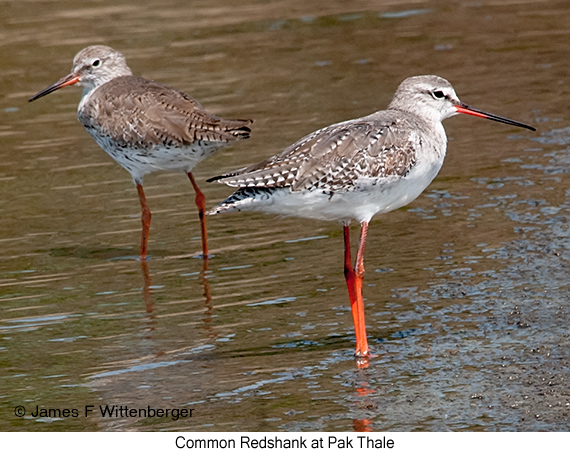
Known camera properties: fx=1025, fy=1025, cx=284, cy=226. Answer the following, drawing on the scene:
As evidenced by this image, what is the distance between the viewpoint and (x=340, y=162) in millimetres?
7352

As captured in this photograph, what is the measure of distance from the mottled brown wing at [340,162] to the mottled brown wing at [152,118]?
7.34 ft

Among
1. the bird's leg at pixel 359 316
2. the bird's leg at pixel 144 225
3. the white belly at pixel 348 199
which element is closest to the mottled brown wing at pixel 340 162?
the white belly at pixel 348 199

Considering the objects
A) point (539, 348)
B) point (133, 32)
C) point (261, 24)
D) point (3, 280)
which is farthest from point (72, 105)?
point (539, 348)

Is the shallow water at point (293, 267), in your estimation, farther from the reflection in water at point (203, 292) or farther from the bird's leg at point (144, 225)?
the bird's leg at point (144, 225)

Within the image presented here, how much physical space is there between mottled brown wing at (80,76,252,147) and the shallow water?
1.13 m

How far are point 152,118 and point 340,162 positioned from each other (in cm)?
330

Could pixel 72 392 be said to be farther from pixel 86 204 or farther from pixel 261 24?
pixel 261 24

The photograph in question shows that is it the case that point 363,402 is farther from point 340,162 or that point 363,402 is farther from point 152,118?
point 152,118

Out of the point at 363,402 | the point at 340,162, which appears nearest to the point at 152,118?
the point at 340,162

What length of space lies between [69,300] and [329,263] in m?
2.36

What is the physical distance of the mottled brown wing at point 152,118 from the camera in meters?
9.81

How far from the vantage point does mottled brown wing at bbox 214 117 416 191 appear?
7.29 m

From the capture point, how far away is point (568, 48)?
16.0 metres

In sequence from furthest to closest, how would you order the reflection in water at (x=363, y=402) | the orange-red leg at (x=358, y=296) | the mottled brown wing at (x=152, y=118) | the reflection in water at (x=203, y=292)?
the mottled brown wing at (x=152, y=118) → the reflection in water at (x=203, y=292) → the orange-red leg at (x=358, y=296) → the reflection in water at (x=363, y=402)
